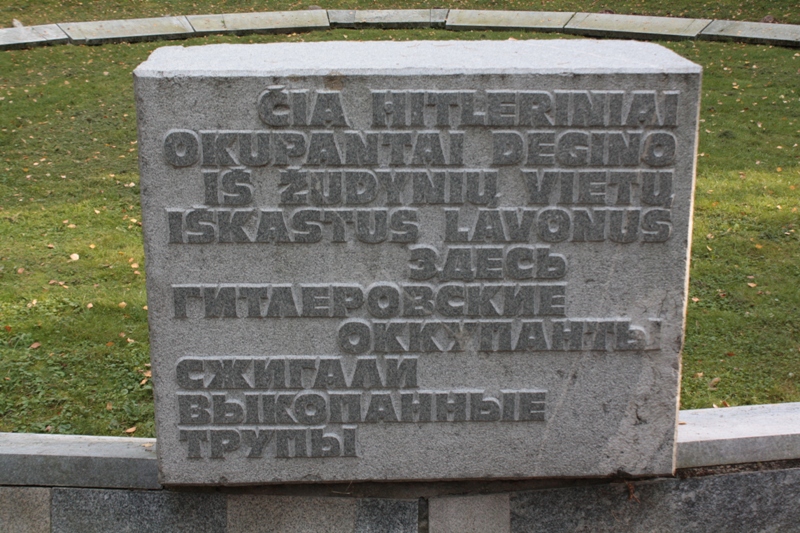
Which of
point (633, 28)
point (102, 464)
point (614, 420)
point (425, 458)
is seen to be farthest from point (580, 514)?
point (633, 28)

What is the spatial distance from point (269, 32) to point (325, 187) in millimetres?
9650

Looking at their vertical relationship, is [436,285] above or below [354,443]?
above

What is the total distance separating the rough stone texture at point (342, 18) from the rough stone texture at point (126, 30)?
2012mm

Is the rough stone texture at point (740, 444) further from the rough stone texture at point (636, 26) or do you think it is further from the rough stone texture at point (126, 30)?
the rough stone texture at point (126, 30)

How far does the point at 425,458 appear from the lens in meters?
3.70

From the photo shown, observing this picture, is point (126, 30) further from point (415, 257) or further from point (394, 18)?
point (415, 257)

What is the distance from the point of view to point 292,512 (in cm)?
379

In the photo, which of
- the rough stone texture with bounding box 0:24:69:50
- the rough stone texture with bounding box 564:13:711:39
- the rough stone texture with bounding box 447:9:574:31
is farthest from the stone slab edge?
the rough stone texture with bounding box 447:9:574:31

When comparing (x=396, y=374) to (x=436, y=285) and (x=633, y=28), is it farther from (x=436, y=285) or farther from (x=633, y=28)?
(x=633, y=28)

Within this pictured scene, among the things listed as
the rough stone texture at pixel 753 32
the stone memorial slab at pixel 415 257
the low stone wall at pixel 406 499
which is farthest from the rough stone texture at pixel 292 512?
the rough stone texture at pixel 753 32

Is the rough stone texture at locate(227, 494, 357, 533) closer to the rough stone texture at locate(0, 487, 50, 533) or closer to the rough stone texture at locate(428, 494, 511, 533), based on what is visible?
the rough stone texture at locate(428, 494, 511, 533)

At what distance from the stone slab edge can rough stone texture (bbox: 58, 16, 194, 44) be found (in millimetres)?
9001

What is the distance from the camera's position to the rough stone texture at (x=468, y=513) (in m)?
3.80

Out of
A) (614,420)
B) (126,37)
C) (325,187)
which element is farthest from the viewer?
(126,37)
